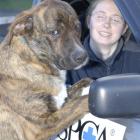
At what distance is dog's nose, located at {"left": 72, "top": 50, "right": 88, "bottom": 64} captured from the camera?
279 cm

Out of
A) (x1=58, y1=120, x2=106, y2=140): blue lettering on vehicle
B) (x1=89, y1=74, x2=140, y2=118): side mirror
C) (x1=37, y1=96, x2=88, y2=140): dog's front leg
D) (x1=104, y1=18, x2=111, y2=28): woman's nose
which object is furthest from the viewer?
(x1=104, y1=18, x2=111, y2=28): woman's nose

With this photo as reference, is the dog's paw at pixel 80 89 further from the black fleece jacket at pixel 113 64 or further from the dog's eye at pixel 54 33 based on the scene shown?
the dog's eye at pixel 54 33

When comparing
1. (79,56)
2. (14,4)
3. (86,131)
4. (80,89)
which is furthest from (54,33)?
(14,4)

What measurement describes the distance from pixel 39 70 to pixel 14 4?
2.90 metres

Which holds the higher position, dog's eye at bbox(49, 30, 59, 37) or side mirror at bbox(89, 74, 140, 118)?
dog's eye at bbox(49, 30, 59, 37)

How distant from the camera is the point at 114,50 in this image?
3242mm

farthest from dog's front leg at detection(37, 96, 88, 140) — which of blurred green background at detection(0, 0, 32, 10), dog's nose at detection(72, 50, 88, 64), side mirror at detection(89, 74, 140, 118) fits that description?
blurred green background at detection(0, 0, 32, 10)

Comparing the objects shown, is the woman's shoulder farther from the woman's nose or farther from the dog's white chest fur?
the dog's white chest fur

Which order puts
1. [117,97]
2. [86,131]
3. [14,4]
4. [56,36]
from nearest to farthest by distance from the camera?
1. [117,97]
2. [86,131]
3. [56,36]
4. [14,4]

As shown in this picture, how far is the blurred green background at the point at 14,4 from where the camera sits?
5.02 meters

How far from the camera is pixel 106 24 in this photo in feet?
10.3

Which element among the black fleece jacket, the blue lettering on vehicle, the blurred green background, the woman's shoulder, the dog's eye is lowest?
the blue lettering on vehicle

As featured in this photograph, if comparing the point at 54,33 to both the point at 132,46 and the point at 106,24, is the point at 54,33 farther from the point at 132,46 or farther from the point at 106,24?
the point at 132,46

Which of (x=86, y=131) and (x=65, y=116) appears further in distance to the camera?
(x=65, y=116)
